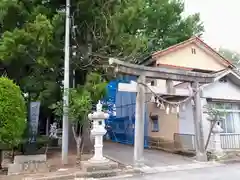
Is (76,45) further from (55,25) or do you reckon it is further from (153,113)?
(153,113)

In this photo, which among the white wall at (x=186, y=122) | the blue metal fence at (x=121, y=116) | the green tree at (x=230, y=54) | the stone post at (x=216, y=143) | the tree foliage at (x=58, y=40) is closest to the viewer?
the tree foliage at (x=58, y=40)

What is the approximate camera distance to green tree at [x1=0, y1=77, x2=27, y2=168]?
938cm

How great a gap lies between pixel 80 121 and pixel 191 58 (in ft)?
36.1

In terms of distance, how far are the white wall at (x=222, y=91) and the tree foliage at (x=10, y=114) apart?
29.7 ft

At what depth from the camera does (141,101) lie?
1048 centimetres

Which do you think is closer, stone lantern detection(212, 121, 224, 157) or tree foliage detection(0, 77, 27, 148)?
tree foliage detection(0, 77, 27, 148)

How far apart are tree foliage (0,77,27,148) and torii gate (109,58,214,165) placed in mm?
3661

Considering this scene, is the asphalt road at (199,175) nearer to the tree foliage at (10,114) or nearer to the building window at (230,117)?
the tree foliage at (10,114)

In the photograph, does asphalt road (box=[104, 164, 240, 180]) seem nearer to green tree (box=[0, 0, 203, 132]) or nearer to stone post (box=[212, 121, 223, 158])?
stone post (box=[212, 121, 223, 158])

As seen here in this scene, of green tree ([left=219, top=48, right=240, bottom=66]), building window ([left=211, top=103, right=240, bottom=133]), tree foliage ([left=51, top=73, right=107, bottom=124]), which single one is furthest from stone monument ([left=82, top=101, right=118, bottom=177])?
green tree ([left=219, top=48, right=240, bottom=66])

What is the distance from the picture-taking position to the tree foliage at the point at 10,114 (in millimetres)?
9375

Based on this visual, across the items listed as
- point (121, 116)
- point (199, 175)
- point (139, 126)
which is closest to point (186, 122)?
point (139, 126)

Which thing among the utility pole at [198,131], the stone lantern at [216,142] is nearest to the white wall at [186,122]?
the stone lantern at [216,142]

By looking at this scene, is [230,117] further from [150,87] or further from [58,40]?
[58,40]
